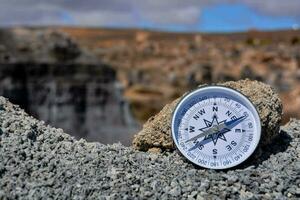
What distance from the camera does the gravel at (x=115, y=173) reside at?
16.8 feet

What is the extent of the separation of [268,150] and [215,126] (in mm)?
493

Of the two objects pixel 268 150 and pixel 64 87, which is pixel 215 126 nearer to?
pixel 268 150

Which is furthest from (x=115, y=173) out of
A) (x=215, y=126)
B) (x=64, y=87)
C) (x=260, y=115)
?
(x=64, y=87)

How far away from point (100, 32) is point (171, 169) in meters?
101

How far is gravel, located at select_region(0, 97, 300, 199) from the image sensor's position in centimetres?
512

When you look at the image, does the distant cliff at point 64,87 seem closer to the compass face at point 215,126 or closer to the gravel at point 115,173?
the gravel at point 115,173

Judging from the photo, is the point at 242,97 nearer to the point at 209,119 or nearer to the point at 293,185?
the point at 209,119

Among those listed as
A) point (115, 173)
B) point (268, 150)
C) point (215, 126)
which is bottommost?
point (115, 173)

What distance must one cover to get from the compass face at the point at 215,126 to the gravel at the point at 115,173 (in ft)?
0.36

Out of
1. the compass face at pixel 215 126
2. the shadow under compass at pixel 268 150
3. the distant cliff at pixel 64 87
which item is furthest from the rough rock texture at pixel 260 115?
the distant cliff at pixel 64 87

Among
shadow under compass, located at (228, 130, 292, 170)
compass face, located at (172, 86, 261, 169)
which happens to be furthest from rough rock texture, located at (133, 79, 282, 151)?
compass face, located at (172, 86, 261, 169)

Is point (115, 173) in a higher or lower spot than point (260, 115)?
lower

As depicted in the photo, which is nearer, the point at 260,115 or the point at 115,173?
the point at 115,173

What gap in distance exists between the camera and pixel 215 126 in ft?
18.7
